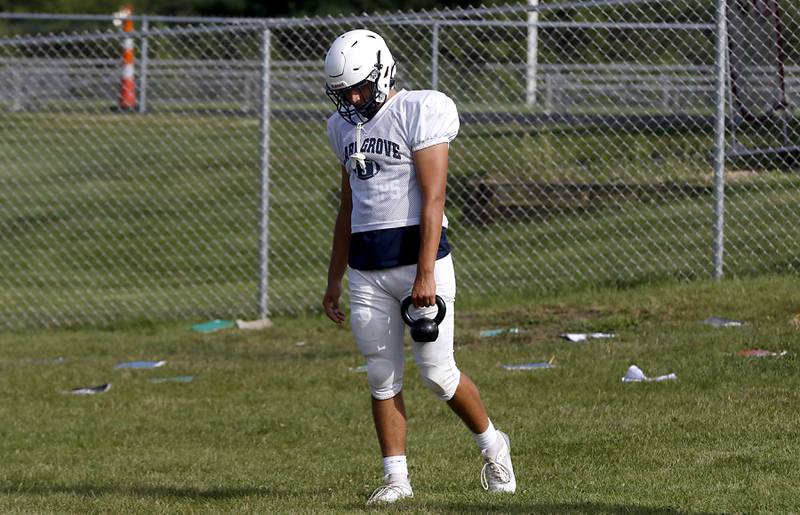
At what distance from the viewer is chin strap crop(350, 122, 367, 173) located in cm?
505

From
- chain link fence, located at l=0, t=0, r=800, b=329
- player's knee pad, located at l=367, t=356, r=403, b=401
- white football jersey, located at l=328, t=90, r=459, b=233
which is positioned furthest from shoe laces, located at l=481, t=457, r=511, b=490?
chain link fence, located at l=0, t=0, r=800, b=329

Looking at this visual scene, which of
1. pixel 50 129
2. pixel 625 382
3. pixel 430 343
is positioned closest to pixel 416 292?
pixel 430 343

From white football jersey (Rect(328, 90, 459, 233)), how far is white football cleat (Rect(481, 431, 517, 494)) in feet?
3.30

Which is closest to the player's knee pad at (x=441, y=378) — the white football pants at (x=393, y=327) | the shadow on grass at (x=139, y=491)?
the white football pants at (x=393, y=327)

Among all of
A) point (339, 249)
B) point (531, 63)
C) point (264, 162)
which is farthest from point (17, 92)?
point (339, 249)

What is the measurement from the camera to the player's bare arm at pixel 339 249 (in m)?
5.36

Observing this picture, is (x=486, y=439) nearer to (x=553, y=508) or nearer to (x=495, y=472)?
(x=495, y=472)

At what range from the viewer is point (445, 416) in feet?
24.0

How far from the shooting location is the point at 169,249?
14258 mm

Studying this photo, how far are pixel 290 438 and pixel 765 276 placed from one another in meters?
4.79

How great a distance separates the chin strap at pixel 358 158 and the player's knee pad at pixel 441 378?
2.70ft

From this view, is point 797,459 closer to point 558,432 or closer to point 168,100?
point 558,432

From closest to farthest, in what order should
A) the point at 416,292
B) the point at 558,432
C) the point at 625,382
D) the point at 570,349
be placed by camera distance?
the point at 416,292 < the point at 558,432 < the point at 625,382 < the point at 570,349

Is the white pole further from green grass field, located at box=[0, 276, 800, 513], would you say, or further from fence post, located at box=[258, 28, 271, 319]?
green grass field, located at box=[0, 276, 800, 513]
